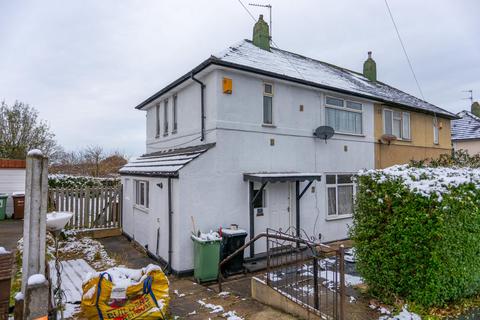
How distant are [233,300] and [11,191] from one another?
47.8 ft

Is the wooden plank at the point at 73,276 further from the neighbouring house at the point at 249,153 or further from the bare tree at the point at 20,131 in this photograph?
the bare tree at the point at 20,131

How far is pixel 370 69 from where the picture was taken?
1744 centimetres

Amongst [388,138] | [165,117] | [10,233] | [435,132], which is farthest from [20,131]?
[435,132]

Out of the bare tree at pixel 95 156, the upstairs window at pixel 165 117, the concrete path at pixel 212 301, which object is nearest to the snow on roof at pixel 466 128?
the upstairs window at pixel 165 117

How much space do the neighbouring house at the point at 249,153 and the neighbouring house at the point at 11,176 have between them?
7.08 m

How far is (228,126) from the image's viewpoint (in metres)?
8.59

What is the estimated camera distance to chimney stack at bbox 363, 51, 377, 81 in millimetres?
17358

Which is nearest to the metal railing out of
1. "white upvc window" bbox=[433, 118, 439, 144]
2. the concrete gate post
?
the concrete gate post

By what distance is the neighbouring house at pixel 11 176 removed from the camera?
14.8 meters

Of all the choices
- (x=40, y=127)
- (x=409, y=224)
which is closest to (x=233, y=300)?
(x=409, y=224)

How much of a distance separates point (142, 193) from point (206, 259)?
4558 millimetres

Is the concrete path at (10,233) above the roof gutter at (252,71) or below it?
below

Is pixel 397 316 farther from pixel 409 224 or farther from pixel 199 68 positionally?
pixel 199 68

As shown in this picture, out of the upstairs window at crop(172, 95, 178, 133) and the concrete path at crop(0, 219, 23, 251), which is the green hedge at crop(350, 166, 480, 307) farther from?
the concrete path at crop(0, 219, 23, 251)
